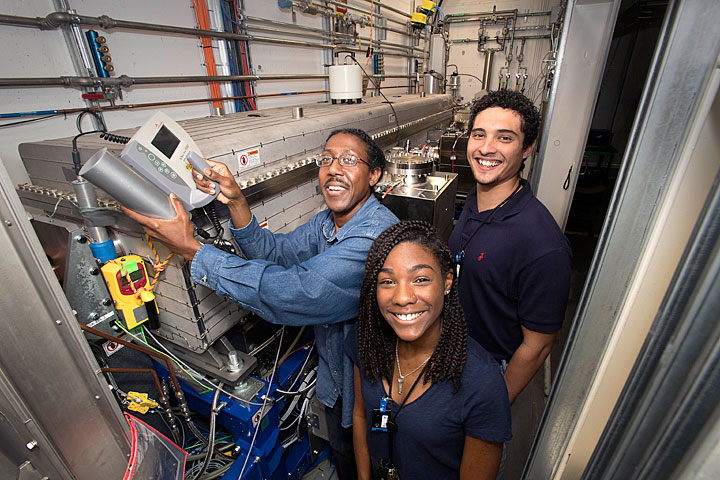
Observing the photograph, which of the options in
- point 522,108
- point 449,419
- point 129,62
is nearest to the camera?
point 449,419

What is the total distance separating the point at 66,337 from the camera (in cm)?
62

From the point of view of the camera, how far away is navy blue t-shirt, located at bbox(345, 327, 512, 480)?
79cm

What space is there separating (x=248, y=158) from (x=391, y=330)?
2.47 feet

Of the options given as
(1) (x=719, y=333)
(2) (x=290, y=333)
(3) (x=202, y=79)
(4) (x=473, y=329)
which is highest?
(3) (x=202, y=79)

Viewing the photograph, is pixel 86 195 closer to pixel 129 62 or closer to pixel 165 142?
pixel 165 142

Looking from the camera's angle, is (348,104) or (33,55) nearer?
(33,55)

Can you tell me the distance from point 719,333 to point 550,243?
0.70 meters

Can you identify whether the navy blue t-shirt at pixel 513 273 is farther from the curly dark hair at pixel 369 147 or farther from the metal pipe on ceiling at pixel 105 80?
the metal pipe on ceiling at pixel 105 80

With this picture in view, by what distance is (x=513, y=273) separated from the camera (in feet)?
3.41

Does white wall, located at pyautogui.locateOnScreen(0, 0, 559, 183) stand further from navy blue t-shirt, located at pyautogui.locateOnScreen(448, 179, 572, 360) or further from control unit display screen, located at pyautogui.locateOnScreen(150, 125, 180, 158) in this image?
navy blue t-shirt, located at pyautogui.locateOnScreen(448, 179, 572, 360)

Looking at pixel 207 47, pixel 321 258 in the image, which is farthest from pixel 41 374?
pixel 207 47

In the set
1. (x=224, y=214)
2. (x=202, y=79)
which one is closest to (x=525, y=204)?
(x=224, y=214)

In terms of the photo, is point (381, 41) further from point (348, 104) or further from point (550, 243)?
point (550, 243)

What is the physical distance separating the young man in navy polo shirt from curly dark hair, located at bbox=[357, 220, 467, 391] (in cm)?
27
